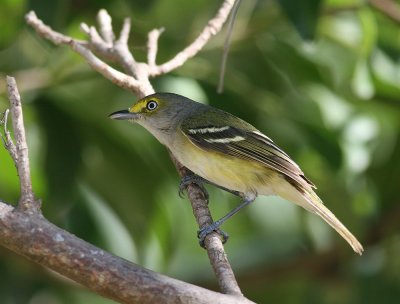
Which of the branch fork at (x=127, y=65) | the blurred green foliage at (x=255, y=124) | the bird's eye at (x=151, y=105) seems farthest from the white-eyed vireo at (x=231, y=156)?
the blurred green foliage at (x=255, y=124)

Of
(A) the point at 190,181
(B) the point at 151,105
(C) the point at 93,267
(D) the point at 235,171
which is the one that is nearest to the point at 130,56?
(B) the point at 151,105

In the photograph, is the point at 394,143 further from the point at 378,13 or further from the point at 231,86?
the point at 231,86

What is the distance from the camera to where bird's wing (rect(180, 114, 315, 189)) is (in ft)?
14.4

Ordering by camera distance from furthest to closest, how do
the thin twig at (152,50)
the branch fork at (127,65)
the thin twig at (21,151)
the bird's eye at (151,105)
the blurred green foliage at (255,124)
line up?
the blurred green foliage at (255,124) < the bird's eye at (151,105) < the thin twig at (152,50) < the branch fork at (127,65) < the thin twig at (21,151)

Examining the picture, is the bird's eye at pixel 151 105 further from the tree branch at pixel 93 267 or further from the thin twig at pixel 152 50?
the tree branch at pixel 93 267

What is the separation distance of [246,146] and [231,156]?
0.33 ft

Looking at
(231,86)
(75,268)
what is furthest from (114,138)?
(75,268)

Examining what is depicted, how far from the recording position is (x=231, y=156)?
4.57 meters

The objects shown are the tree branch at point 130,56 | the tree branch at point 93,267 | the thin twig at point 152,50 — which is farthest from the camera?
the thin twig at point 152,50

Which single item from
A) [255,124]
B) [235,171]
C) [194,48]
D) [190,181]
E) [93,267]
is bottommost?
[93,267]

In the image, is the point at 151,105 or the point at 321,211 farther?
the point at 151,105

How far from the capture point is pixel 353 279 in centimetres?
549

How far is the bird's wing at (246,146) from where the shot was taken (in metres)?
4.38

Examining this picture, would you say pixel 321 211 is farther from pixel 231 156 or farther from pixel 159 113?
pixel 159 113
